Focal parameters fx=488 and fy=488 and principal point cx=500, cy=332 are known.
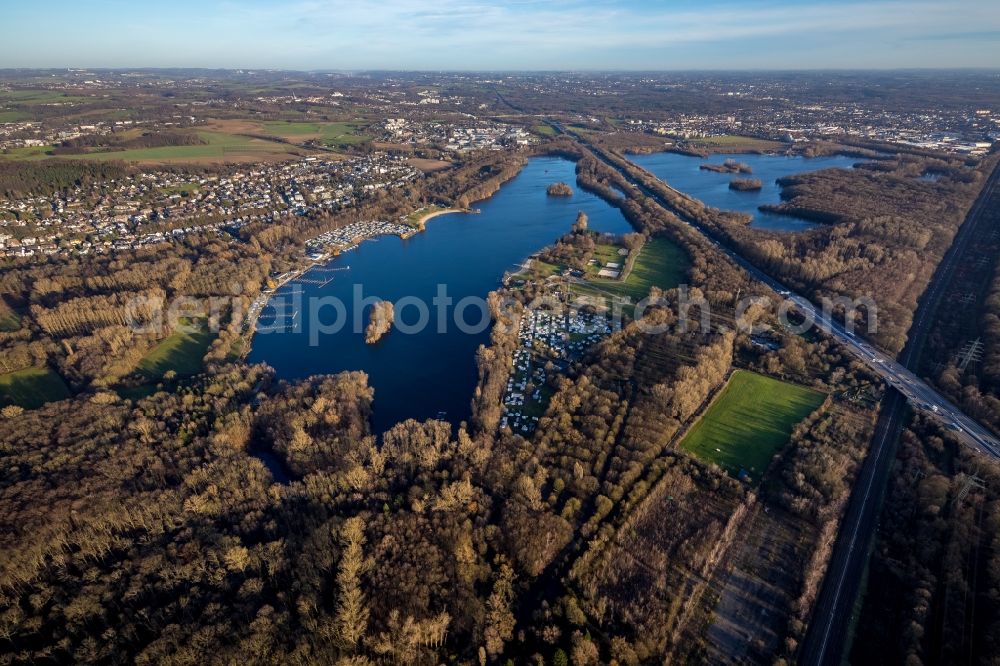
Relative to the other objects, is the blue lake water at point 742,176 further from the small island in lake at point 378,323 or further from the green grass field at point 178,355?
the green grass field at point 178,355

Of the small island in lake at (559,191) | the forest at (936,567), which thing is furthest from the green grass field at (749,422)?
the small island in lake at (559,191)

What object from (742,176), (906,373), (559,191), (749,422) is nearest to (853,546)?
(749,422)

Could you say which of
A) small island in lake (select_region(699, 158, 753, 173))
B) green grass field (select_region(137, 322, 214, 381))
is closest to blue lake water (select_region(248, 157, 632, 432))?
green grass field (select_region(137, 322, 214, 381))

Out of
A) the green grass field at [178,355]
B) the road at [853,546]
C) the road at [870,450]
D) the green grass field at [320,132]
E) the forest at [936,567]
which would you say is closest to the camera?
the forest at [936,567]

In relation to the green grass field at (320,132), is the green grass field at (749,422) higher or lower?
lower

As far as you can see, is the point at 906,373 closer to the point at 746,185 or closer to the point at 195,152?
the point at 746,185

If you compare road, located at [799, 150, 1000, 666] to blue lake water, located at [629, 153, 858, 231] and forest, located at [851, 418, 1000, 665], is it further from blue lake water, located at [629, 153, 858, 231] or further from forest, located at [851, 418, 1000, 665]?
blue lake water, located at [629, 153, 858, 231]
